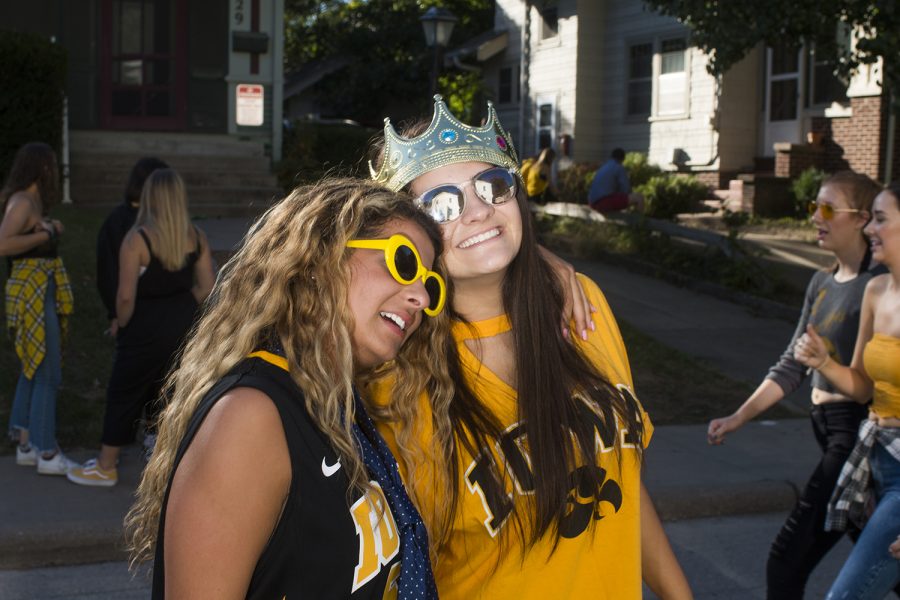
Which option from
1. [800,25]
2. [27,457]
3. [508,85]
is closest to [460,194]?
[27,457]

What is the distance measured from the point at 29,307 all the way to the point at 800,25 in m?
7.37

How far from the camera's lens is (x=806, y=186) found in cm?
1647

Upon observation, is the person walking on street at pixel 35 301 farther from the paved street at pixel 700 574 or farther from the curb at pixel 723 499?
the curb at pixel 723 499

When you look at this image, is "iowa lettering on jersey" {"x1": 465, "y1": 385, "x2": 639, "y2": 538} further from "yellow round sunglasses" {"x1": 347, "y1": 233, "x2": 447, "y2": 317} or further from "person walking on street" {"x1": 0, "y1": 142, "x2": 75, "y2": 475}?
"person walking on street" {"x1": 0, "y1": 142, "x2": 75, "y2": 475}

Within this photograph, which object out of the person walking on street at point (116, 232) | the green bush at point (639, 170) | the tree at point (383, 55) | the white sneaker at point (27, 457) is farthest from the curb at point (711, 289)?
the tree at point (383, 55)

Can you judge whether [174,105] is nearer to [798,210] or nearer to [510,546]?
[798,210]

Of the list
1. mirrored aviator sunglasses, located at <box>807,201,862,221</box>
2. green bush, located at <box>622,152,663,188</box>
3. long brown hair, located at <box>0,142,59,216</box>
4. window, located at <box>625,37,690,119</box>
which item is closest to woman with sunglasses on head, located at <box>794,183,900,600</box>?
mirrored aviator sunglasses, located at <box>807,201,862,221</box>

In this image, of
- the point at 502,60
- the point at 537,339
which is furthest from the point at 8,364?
the point at 502,60

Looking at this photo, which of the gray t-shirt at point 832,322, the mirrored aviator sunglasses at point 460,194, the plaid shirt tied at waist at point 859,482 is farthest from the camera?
the gray t-shirt at point 832,322

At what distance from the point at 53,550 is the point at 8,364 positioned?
9.55 ft

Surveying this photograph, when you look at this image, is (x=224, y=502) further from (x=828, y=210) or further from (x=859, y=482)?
(x=828, y=210)

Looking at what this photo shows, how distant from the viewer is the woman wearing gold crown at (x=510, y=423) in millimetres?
2168

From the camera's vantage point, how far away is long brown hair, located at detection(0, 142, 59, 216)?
6.21 meters

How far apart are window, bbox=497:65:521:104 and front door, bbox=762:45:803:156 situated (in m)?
7.76
